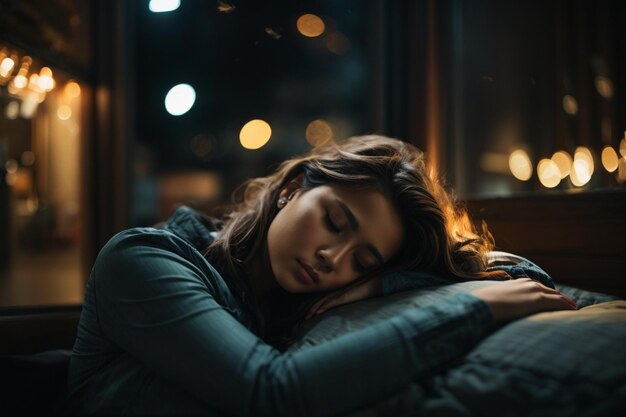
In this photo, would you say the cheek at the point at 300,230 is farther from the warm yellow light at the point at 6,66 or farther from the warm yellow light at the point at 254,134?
the warm yellow light at the point at 254,134

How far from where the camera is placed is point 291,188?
1.30 metres

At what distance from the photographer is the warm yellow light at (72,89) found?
8.44 ft

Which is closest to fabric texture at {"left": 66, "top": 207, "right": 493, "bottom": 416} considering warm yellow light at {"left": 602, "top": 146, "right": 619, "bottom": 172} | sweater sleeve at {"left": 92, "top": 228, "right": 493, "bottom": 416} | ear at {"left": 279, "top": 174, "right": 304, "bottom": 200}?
sweater sleeve at {"left": 92, "top": 228, "right": 493, "bottom": 416}

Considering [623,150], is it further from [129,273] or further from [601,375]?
[129,273]

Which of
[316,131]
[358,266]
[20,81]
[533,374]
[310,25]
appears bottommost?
[533,374]

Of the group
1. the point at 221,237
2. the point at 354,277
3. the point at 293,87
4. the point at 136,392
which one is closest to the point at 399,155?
the point at 354,277

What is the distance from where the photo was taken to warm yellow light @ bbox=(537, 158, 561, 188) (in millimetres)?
2195

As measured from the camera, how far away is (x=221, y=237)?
1229 mm

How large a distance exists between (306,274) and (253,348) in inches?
11.8

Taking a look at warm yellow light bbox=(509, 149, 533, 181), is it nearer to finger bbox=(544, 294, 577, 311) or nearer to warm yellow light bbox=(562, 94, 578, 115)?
warm yellow light bbox=(562, 94, 578, 115)

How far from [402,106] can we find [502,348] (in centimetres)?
182

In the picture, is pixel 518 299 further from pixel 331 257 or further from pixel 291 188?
pixel 291 188

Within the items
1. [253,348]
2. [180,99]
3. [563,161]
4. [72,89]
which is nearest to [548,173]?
[563,161]

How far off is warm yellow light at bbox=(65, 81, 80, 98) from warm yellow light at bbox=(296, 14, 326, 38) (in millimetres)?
1288
